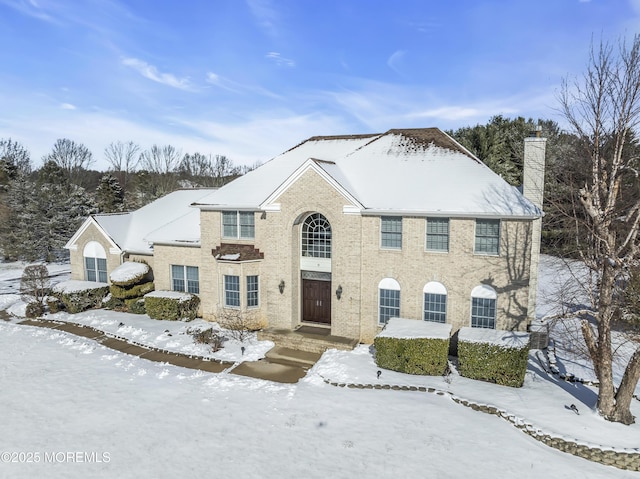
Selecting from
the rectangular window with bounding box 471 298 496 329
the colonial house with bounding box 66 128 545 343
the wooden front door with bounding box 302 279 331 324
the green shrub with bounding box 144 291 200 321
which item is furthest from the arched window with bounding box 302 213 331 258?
the green shrub with bounding box 144 291 200 321

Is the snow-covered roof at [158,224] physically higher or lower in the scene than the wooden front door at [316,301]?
higher

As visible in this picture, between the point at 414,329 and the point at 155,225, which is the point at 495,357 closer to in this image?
the point at 414,329

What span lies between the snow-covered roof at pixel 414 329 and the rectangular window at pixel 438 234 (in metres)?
3.23

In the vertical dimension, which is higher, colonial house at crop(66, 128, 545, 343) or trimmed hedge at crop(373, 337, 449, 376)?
colonial house at crop(66, 128, 545, 343)

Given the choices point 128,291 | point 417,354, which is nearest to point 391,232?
point 417,354

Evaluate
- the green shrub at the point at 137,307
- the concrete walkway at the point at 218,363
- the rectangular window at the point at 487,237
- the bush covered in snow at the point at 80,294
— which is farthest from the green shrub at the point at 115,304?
the rectangular window at the point at 487,237

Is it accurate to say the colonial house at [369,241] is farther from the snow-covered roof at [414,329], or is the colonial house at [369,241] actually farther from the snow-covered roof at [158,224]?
the snow-covered roof at [414,329]

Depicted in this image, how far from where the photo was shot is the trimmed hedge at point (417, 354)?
14.9m

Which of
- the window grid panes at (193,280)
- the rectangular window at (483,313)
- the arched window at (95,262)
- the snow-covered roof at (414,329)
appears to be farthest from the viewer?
the arched window at (95,262)

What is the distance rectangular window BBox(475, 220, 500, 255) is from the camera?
53.6 feet

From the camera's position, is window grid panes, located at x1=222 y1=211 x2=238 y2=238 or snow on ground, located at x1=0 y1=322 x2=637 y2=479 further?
window grid panes, located at x1=222 y1=211 x2=238 y2=238

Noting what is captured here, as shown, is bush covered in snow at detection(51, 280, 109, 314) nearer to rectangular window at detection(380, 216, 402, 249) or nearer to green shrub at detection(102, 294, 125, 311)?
green shrub at detection(102, 294, 125, 311)

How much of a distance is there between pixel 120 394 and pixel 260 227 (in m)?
9.51

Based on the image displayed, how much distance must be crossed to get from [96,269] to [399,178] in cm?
2022
